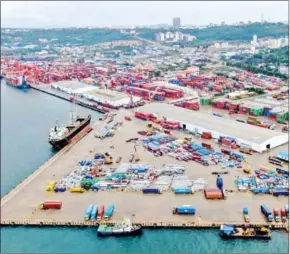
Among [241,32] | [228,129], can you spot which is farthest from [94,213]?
[241,32]

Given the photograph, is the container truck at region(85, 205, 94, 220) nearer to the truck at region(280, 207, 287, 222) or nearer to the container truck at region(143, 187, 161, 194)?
the container truck at region(143, 187, 161, 194)

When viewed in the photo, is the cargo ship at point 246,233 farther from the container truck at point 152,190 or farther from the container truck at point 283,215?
the container truck at point 152,190

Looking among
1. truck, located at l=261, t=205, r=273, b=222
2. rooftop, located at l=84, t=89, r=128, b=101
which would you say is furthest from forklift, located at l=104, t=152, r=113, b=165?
rooftop, located at l=84, t=89, r=128, b=101

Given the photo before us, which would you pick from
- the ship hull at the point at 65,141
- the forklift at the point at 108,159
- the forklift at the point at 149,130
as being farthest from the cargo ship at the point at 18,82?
the forklift at the point at 108,159

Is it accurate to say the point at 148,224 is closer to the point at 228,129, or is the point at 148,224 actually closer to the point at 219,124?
the point at 228,129

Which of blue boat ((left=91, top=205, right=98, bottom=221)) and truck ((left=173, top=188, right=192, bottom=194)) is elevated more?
truck ((left=173, top=188, right=192, bottom=194))

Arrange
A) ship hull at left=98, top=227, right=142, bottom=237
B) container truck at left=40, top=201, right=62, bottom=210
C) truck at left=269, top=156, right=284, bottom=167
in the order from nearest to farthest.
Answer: ship hull at left=98, top=227, right=142, bottom=237 → container truck at left=40, top=201, right=62, bottom=210 → truck at left=269, top=156, right=284, bottom=167

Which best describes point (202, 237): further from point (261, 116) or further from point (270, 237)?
point (261, 116)
